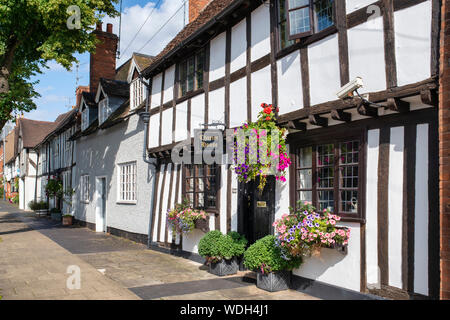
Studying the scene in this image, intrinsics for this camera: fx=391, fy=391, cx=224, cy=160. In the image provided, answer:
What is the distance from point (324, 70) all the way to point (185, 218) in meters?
5.29

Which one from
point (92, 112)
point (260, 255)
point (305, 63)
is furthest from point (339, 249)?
point (92, 112)

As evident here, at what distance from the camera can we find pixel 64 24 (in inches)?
494

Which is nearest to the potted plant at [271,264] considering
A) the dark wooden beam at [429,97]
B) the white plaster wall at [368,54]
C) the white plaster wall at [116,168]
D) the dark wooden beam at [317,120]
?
the dark wooden beam at [317,120]

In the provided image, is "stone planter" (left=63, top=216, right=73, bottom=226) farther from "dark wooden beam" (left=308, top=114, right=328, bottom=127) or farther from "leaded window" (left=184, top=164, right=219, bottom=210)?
"dark wooden beam" (left=308, top=114, right=328, bottom=127)

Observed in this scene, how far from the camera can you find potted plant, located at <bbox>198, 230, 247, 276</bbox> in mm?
8227

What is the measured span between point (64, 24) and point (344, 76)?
33.0 ft

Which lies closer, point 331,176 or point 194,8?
point 331,176

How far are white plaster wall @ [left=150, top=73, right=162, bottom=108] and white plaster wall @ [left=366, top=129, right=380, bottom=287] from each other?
25.9 ft

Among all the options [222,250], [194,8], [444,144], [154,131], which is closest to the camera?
[444,144]

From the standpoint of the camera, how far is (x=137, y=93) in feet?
47.6

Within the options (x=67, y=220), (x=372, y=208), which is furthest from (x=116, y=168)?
(x=372, y=208)

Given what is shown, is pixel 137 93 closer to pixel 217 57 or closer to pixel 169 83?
pixel 169 83

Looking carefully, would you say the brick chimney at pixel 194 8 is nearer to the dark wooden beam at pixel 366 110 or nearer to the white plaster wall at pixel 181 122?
the white plaster wall at pixel 181 122
